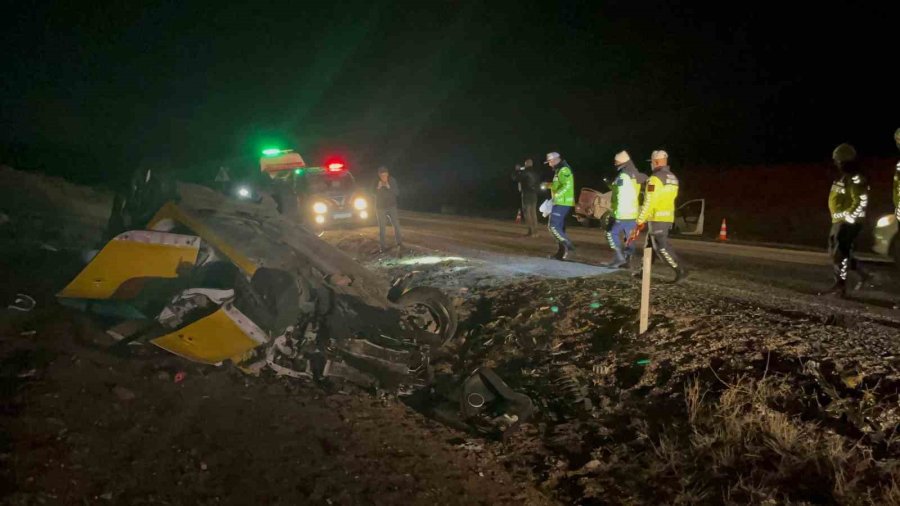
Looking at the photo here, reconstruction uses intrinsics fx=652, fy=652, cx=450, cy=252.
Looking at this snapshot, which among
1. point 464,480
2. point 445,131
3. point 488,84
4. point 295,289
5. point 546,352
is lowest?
point 464,480

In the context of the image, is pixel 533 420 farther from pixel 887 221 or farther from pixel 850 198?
pixel 887 221

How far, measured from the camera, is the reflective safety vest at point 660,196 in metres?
7.77

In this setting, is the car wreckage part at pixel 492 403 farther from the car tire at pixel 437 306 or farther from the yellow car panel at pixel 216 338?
the yellow car panel at pixel 216 338

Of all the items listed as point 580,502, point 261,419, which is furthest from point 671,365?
point 261,419

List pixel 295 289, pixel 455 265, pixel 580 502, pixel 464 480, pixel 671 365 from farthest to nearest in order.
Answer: pixel 455 265, pixel 295 289, pixel 671 365, pixel 464 480, pixel 580 502

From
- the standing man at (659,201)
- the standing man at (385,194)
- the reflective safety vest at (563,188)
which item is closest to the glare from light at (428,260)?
the standing man at (385,194)

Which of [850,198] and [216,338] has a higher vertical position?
[850,198]

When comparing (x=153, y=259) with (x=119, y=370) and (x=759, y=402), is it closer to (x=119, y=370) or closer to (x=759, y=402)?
(x=119, y=370)

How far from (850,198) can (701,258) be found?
3905 millimetres

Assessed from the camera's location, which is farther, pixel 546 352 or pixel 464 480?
pixel 546 352

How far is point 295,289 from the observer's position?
20.6ft

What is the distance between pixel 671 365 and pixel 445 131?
5476 centimetres

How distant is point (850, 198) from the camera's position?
700 centimetres

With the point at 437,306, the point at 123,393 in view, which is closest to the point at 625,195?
the point at 437,306
